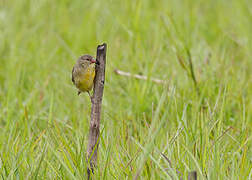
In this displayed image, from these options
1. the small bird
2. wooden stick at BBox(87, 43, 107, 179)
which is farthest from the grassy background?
the small bird

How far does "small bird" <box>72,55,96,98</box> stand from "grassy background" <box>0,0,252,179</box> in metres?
0.32

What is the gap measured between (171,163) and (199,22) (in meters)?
3.33

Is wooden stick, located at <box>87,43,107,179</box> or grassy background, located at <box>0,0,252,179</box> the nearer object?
wooden stick, located at <box>87,43,107,179</box>

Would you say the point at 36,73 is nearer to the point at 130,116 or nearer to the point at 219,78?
the point at 130,116

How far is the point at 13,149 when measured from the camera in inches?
107

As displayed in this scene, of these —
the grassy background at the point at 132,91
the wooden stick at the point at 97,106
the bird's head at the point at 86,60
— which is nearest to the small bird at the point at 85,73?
the bird's head at the point at 86,60

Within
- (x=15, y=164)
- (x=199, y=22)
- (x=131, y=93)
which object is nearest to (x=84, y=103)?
(x=131, y=93)

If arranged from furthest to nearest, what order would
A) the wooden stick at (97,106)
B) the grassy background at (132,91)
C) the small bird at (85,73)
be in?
the small bird at (85,73), the grassy background at (132,91), the wooden stick at (97,106)

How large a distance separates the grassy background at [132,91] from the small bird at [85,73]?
32 centimetres

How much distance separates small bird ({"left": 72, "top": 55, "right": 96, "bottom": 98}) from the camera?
262 cm

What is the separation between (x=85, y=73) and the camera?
2688 mm

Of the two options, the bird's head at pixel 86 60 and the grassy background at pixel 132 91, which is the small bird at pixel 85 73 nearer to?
the bird's head at pixel 86 60

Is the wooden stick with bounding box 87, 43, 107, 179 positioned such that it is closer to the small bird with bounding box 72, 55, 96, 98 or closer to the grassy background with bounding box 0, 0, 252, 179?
the grassy background with bounding box 0, 0, 252, 179

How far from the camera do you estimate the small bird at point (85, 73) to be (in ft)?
8.59
